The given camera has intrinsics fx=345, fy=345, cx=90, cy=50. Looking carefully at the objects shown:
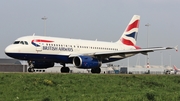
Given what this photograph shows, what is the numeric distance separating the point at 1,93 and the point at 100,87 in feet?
25.7

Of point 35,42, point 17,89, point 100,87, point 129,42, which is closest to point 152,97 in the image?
point 100,87

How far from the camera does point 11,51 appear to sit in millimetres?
37031

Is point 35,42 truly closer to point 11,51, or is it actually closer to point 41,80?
point 11,51

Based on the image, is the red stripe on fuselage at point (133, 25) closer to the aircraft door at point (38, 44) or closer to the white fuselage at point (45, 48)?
the white fuselage at point (45, 48)

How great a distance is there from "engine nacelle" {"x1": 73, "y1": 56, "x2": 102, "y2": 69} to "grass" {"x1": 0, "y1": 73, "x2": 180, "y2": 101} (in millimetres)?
7742

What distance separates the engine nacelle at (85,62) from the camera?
38.9m

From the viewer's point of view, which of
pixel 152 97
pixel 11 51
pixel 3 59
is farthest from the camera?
pixel 3 59

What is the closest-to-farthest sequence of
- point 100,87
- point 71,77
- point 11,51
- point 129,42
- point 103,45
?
point 100,87
point 71,77
point 11,51
point 103,45
point 129,42

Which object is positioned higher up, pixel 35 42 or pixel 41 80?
pixel 35 42

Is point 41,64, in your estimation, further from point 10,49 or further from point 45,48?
point 10,49

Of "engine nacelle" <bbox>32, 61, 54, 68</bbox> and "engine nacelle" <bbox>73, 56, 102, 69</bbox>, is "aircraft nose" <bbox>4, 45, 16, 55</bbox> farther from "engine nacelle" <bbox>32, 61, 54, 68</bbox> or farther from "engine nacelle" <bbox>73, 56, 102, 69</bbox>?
"engine nacelle" <bbox>73, 56, 102, 69</bbox>

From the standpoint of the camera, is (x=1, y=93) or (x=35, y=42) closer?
(x=1, y=93)

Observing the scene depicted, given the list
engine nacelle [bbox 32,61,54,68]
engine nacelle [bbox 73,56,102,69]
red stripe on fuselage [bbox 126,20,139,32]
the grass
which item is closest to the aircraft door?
engine nacelle [bbox 73,56,102,69]

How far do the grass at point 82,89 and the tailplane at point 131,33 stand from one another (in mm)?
18204
